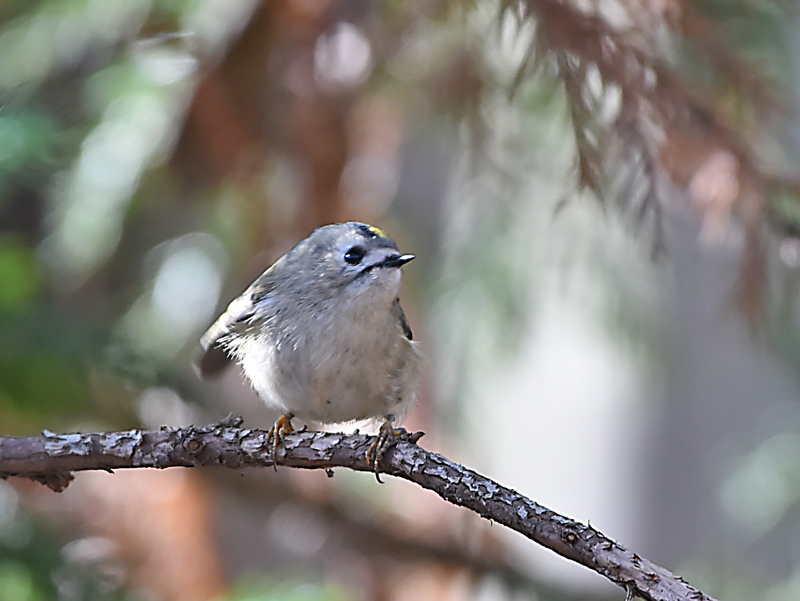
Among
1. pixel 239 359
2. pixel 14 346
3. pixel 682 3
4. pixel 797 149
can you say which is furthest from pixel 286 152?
pixel 797 149

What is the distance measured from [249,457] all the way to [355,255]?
528mm

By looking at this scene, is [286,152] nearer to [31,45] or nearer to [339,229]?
[339,229]

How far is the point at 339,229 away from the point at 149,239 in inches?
52.9

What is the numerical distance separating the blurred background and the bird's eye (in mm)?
329

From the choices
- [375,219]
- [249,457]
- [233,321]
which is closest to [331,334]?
[233,321]

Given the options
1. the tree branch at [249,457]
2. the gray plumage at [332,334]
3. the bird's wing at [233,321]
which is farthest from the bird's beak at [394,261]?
the tree branch at [249,457]

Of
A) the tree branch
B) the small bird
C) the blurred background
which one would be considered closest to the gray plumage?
the small bird

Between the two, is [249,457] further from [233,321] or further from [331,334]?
[233,321]

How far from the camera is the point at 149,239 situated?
2.69 metres

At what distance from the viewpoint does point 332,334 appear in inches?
54.4

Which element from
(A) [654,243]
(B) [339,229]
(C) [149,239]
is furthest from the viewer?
(C) [149,239]

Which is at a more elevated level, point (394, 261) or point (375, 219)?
point (375, 219)

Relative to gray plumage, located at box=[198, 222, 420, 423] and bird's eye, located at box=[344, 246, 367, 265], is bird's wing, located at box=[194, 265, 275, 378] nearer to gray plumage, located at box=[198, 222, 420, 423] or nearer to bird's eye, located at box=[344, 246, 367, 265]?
gray plumage, located at box=[198, 222, 420, 423]

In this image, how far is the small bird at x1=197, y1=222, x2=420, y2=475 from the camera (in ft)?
4.56
